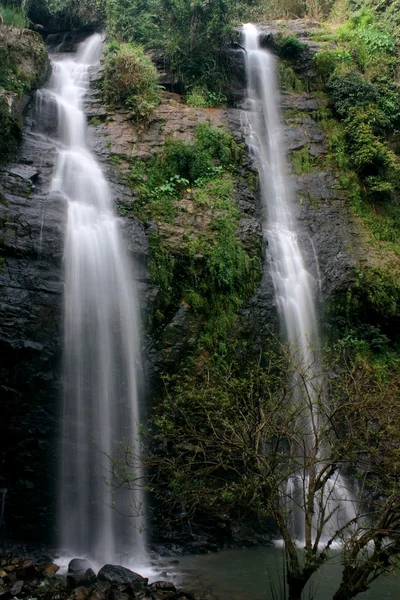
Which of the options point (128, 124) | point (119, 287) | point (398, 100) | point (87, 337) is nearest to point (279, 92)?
point (398, 100)

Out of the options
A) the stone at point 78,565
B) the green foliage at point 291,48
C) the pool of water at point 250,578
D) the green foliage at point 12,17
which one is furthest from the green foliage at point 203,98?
the stone at point 78,565

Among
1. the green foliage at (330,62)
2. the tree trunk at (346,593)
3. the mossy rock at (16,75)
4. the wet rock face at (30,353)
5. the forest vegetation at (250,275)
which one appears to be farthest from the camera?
the green foliage at (330,62)

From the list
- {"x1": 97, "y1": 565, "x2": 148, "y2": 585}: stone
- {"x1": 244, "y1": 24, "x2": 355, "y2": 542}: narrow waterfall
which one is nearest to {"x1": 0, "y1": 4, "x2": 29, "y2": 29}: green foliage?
{"x1": 244, "y1": 24, "x2": 355, "y2": 542}: narrow waterfall

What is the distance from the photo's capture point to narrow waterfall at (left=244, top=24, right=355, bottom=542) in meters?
10.7

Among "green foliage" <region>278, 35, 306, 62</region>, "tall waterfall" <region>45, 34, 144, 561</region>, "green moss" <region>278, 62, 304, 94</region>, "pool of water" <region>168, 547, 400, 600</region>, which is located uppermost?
"green foliage" <region>278, 35, 306, 62</region>

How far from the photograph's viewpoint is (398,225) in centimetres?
1555

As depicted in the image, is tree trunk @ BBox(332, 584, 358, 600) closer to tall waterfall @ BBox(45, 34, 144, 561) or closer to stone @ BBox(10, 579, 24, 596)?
tall waterfall @ BBox(45, 34, 144, 561)

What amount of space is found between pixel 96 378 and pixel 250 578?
4.67 m

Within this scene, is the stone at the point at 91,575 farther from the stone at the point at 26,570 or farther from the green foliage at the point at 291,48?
the green foliage at the point at 291,48

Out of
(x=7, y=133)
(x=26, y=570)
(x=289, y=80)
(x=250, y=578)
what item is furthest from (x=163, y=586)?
(x=289, y=80)

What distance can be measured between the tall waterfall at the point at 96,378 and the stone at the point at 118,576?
1054 millimetres

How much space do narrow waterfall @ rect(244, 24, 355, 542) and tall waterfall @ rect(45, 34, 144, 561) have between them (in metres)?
3.47

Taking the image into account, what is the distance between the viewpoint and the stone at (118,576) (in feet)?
24.4

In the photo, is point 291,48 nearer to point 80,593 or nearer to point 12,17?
point 12,17
